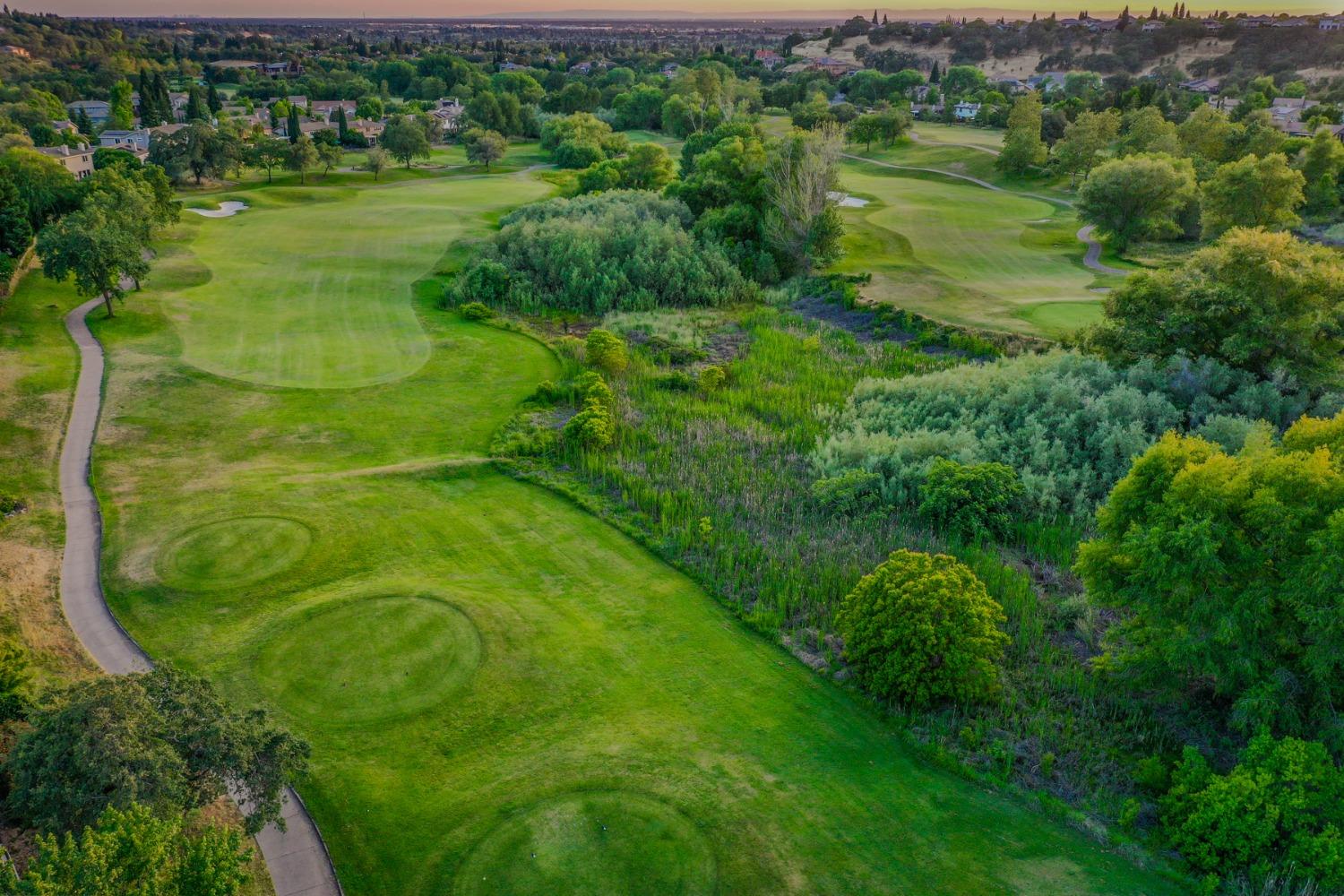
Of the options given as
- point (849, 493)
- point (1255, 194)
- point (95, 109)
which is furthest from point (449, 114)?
point (849, 493)

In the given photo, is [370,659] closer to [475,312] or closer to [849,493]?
[849,493]

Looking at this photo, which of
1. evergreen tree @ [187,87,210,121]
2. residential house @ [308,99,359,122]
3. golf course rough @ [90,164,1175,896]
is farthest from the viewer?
residential house @ [308,99,359,122]

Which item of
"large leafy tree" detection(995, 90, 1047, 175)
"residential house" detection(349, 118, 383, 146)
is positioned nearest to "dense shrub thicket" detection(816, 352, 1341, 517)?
→ "large leafy tree" detection(995, 90, 1047, 175)

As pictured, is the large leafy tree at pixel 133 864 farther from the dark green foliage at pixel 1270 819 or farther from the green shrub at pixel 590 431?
the green shrub at pixel 590 431

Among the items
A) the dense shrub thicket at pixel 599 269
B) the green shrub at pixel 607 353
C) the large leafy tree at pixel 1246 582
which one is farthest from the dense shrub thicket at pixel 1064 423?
the dense shrub thicket at pixel 599 269

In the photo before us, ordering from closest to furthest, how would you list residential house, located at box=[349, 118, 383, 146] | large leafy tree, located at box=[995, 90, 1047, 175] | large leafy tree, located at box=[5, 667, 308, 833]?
large leafy tree, located at box=[5, 667, 308, 833], large leafy tree, located at box=[995, 90, 1047, 175], residential house, located at box=[349, 118, 383, 146]

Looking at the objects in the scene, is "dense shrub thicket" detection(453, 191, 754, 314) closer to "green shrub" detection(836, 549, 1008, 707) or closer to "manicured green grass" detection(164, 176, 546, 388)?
"manicured green grass" detection(164, 176, 546, 388)
